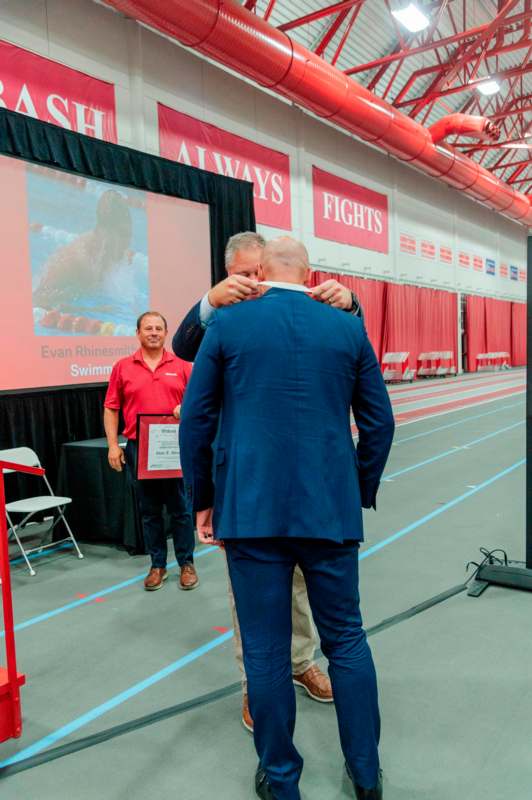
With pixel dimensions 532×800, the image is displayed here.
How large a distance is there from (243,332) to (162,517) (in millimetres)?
2407

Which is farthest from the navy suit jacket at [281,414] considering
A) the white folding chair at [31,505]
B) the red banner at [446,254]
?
the red banner at [446,254]

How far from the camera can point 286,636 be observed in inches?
66.1

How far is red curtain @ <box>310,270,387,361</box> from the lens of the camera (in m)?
15.0

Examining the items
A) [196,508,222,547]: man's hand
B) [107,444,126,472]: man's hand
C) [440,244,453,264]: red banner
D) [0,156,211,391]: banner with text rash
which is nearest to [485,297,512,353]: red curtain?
[440,244,453,264]: red banner

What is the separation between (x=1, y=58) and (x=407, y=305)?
12641mm

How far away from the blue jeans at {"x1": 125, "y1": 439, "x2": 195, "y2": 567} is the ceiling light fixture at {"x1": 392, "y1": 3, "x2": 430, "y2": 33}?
27.9 ft

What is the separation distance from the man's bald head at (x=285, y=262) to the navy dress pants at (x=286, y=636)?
702mm

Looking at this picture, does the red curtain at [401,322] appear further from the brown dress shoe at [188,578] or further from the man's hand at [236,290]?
the man's hand at [236,290]

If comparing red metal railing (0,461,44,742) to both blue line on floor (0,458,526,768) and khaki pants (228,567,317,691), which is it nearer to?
blue line on floor (0,458,526,768)

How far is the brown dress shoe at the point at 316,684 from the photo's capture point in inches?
93.9

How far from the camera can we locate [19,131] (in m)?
5.68

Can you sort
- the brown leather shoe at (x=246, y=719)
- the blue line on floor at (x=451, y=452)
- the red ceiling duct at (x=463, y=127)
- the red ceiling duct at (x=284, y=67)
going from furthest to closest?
the red ceiling duct at (x=463, y=127), the red ceiling duct at (x=284, y=67), the blue line on floor at (x=451, y=452), the brown leather shoe at (x=246, y=719)

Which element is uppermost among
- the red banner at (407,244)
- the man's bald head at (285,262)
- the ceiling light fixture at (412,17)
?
the ceiling light fixture at (412,17)

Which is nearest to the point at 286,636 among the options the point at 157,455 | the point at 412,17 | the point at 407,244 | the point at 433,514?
the point at 157,455
